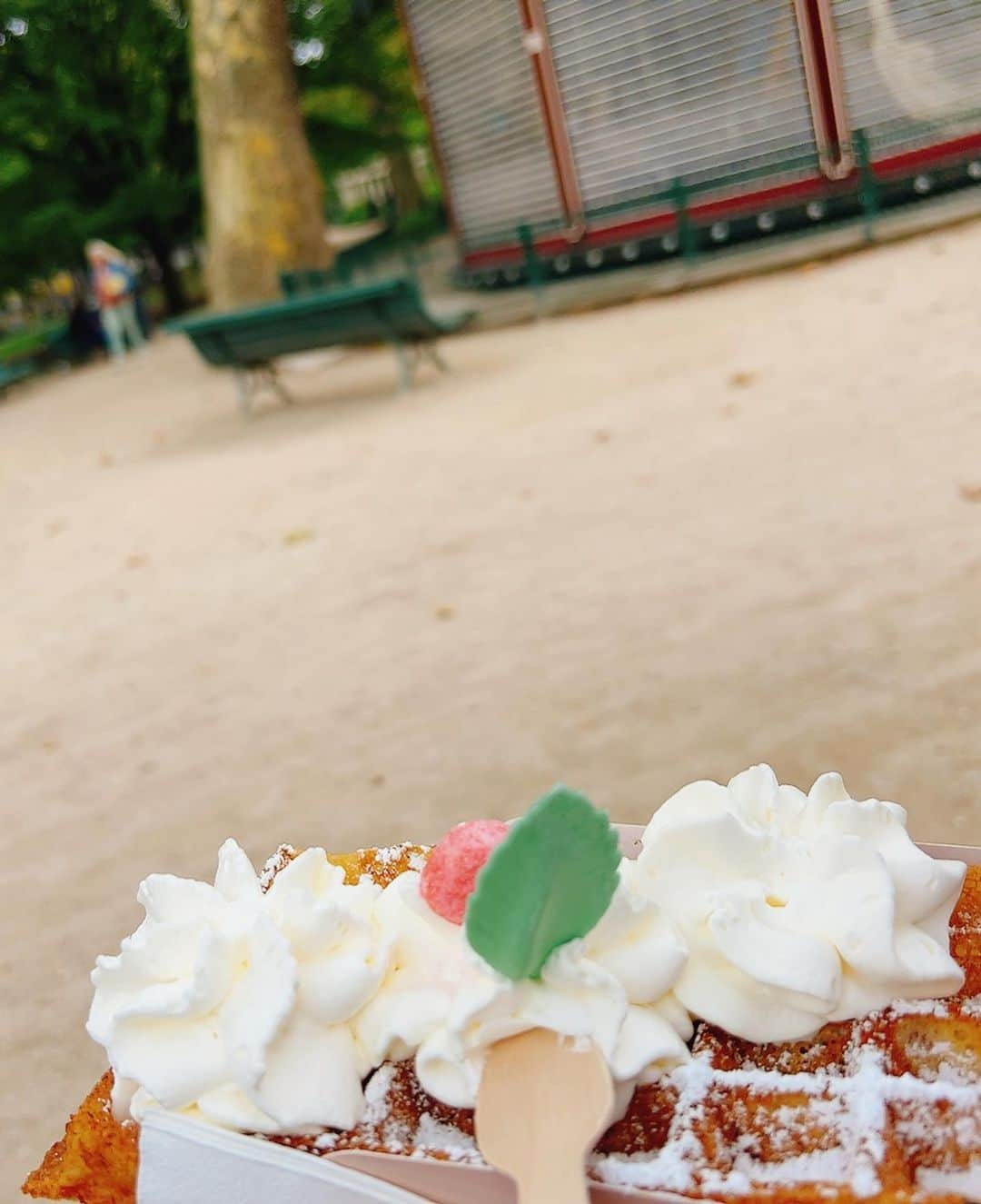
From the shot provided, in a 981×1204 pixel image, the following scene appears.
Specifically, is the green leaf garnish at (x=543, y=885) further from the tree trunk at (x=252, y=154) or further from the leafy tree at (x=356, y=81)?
the leafy tree at (x=356, y=81)

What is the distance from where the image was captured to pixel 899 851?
1114 millimetres

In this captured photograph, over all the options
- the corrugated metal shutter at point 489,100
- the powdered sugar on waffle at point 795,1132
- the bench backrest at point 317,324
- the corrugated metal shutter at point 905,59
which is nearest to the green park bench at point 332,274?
the bench backrest at point 317,324

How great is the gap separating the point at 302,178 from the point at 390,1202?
12403 mm

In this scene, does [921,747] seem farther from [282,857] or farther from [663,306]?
[663,306]

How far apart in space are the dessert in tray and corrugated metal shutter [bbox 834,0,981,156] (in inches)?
35.3

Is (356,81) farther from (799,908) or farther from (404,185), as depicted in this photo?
(799,908)

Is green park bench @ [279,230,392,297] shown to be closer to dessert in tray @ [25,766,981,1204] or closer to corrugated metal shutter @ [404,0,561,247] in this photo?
corrugated metal shutter @ [404,0,561,247]

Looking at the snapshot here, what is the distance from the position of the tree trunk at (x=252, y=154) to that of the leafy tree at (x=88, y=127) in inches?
273

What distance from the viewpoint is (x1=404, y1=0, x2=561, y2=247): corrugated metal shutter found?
2.27 metres

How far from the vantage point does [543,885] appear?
96 cm

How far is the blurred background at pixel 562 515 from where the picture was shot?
1.95 metres

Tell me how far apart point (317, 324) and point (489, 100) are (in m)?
6.08

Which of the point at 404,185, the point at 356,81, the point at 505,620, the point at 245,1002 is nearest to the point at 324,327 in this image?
the point at 505,620

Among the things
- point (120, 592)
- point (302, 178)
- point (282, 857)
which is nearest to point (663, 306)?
point (302, 178)
